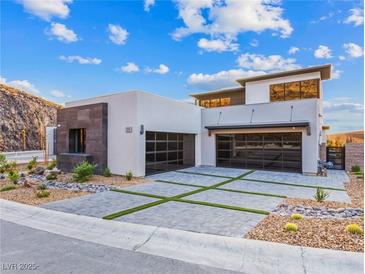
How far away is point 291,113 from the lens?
571 inches

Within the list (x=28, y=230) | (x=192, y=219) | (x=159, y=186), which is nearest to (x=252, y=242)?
(x=192, y=219)

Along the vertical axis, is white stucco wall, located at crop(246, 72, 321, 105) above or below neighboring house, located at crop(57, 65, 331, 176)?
above

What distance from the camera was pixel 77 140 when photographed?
591 inches

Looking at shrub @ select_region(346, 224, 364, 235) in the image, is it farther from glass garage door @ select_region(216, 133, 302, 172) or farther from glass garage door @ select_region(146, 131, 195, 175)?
glass garage door @ select_region(216, 133, 302, 172)

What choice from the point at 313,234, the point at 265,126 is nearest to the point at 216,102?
the point at 265,126

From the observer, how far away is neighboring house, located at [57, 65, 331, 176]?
12586 mm

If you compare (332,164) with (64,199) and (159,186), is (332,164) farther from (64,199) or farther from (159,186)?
(64,199)

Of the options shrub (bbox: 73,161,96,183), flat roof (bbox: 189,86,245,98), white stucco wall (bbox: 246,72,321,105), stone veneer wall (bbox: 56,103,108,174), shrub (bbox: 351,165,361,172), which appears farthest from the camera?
flat roof (bbox: 189,86,245,98)

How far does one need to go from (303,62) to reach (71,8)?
1566 cm

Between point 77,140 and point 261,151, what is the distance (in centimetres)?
1211

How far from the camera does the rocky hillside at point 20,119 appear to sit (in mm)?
31922

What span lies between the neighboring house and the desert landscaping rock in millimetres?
7532

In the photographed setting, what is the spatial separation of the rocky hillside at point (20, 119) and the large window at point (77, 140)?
1806 centimetres

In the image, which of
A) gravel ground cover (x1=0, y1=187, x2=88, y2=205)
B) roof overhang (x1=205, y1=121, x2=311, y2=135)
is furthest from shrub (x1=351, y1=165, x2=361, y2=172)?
gravel ground cover (x1=0, y1=187, x2=88, y2=205)
